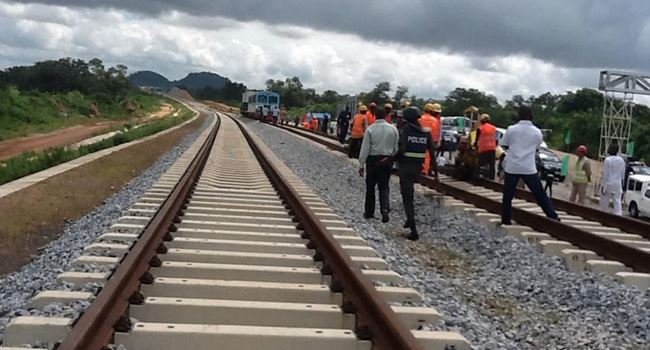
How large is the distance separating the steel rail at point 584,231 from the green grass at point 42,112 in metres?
35.9

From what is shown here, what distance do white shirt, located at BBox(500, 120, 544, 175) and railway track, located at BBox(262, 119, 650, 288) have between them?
0.66 meters

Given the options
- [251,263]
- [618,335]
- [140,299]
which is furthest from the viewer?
[251,263]

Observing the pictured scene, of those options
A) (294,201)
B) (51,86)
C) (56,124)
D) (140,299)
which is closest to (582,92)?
(56,124)

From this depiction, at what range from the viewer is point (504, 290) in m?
7.77

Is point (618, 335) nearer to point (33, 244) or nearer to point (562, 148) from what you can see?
point (33, 244)

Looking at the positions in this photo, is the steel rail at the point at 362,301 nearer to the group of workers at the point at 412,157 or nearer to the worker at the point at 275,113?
the group of workers at the point at 412,157

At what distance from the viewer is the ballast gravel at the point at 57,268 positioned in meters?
5.32

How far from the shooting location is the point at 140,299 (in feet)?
17.9

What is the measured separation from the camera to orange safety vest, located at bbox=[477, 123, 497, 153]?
17.0 m

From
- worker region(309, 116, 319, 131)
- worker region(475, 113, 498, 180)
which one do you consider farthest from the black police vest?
worker region(309, 116, 319, 131)

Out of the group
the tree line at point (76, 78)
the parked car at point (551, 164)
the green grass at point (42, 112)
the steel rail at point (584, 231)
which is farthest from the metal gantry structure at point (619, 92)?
the tree line at point (76, 78)

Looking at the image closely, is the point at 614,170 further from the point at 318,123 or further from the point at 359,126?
the point at 318,123

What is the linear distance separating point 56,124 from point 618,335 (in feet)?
189

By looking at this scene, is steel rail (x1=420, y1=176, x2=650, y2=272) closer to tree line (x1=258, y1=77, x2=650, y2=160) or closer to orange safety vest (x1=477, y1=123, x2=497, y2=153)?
orange safety vest (x1=477, y1=123, x2=497, y2=153)
